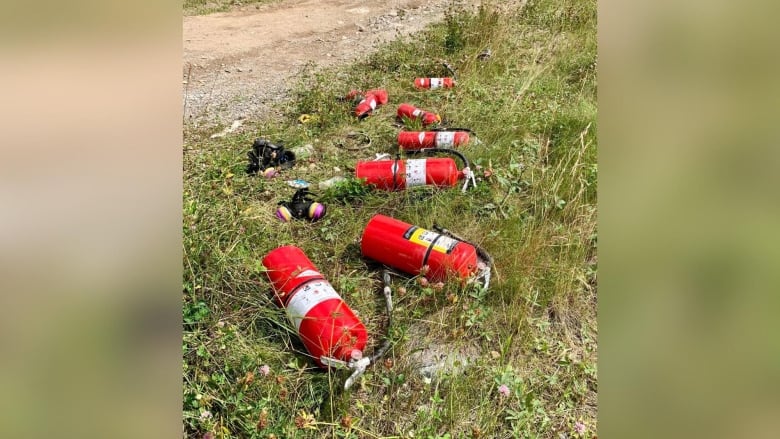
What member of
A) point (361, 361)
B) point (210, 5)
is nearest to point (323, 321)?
point (361, 361)

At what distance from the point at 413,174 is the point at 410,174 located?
0.02m

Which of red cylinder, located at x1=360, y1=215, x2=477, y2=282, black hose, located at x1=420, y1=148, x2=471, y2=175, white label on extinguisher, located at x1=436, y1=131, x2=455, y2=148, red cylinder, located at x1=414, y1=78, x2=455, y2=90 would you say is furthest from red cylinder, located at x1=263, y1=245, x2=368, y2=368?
red cylinder, located at x1=414, y1=78, x2=455, y2=90

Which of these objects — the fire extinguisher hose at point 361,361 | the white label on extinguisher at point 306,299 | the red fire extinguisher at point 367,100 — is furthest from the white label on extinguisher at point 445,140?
the white label on extinguisher at point 306,299

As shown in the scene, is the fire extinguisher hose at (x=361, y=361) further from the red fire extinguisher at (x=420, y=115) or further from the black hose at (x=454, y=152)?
the red fire extinguisher at (x=420, y=115)

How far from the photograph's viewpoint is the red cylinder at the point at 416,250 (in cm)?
278

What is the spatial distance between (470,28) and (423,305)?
188 inches

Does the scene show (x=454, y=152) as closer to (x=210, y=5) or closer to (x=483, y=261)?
(x=483, y=261)

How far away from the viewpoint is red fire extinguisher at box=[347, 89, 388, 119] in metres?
4.89
